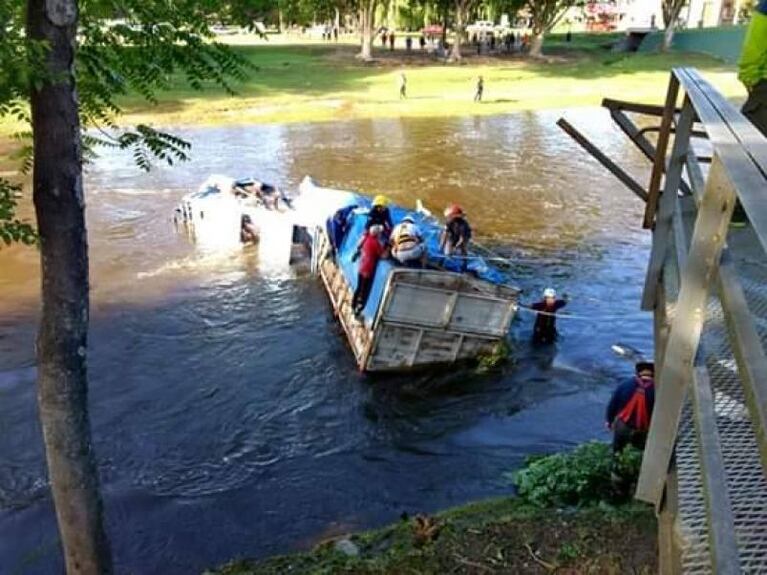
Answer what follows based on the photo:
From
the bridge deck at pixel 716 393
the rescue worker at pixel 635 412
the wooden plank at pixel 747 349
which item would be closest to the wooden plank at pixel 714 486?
the bridge deck at pixel 716 393

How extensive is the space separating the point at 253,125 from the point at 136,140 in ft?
115

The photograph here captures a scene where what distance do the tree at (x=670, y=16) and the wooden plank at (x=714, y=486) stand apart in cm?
6227

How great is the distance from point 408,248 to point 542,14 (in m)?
52.1

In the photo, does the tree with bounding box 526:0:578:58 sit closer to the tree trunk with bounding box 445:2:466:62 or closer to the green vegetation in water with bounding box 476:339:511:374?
the tree trunk with bounding box 445:2:466:62

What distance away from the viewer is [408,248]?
1291cm

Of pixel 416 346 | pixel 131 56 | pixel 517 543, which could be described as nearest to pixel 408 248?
pixel 416 346

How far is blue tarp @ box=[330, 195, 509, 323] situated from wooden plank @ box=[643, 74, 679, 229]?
239 inches

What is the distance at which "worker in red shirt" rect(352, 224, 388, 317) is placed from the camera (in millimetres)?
13281

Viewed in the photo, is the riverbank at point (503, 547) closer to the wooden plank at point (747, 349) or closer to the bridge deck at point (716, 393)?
the bridge deck at point (716, 393)

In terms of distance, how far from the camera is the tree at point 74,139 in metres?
4.52

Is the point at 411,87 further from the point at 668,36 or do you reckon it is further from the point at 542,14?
the point at 668,36

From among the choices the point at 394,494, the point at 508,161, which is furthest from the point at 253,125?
the point at 394,494

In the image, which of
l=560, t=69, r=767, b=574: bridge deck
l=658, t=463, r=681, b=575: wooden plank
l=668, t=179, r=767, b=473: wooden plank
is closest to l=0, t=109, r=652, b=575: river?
l=658, t=463, r=681, b=575: wooden plank

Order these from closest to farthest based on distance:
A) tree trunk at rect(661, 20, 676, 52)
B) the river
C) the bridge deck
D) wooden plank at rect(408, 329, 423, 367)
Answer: the bridge deck → the river → wooden plank at rect(408, 329, 423, 367) → tree trunk at rect(661, 20, 676, 52)
